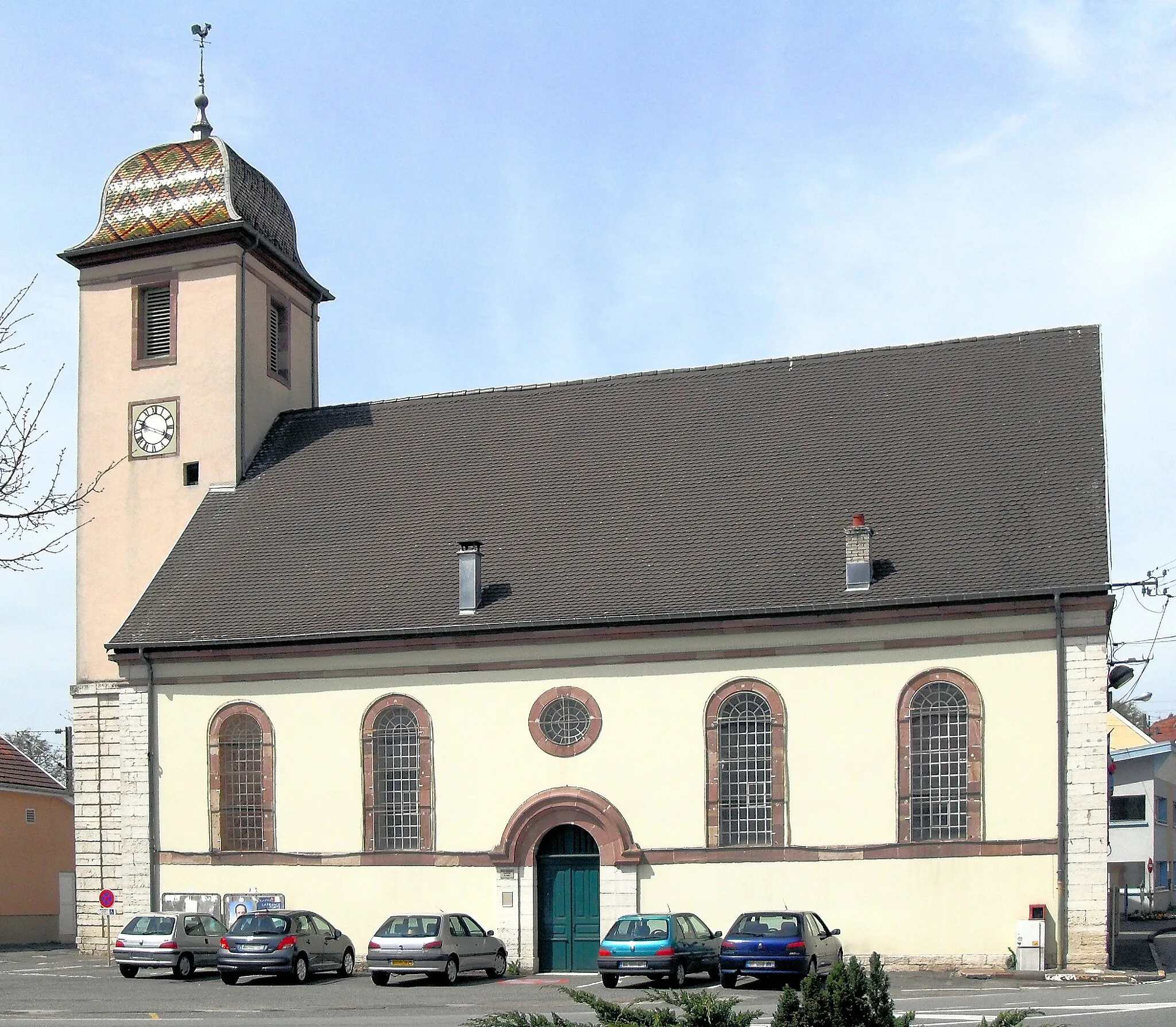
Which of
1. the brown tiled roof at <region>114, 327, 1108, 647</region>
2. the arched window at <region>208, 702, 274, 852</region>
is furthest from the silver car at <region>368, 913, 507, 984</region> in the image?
the brown tiled roof at <region>114, 327, 1108, 647</region>

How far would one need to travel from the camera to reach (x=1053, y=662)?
27359mm

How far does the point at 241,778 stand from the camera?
32562 millimetres

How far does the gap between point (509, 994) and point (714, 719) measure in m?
7.01

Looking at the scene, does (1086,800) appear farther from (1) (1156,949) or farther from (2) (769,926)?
(1) (1156,949)

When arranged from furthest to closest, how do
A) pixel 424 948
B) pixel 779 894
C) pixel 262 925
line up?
1. pixel 779 894
2. pixel 262 925
3. pixel 424 948

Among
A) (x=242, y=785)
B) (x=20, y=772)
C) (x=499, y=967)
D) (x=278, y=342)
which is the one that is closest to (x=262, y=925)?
(x=499, y=967)

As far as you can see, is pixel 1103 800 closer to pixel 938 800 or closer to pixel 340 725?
pixel 938 800

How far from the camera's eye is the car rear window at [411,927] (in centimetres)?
2683

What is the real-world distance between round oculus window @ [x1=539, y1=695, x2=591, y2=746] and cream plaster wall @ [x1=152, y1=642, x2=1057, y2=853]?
1.12ft

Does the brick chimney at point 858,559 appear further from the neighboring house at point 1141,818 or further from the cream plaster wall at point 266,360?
the neighboring house at point 1141,818

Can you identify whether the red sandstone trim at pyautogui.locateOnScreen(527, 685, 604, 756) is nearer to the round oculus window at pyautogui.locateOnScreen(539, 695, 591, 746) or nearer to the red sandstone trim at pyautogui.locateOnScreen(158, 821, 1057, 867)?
the round oculus window at pyautogui.locateOnScreen(539, 695, 591, 746)

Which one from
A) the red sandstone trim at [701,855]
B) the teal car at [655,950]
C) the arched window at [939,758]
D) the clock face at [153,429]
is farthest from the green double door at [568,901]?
the clock face at [153,429]

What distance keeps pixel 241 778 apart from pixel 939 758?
48.1ft

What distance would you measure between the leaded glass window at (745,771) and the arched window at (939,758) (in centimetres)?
258
